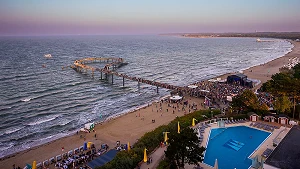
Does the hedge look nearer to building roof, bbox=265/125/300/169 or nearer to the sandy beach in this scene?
the sandy beach

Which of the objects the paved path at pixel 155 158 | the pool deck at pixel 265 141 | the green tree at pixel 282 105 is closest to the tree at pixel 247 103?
the green tree at pixel 282 105

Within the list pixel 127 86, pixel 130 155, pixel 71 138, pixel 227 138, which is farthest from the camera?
pixel 127 86

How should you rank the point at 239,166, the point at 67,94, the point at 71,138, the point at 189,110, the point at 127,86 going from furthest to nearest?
the point at 127,86, the point at 67,94, the point at 189,110, the point at 71,138, the point at 239,166

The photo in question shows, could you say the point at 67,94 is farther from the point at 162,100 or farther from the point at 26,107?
the point at 162,100

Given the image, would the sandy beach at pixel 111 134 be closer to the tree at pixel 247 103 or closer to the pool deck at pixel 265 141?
the pool deck at pixel 265 141

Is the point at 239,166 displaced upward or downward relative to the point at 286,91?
downward

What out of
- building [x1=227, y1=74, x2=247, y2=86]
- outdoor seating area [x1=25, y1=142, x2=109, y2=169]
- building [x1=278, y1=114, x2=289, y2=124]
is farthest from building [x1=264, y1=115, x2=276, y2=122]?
building [x1=227, y1=74, x2=247, y2=86]

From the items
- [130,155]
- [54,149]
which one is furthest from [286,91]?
[54,149]
